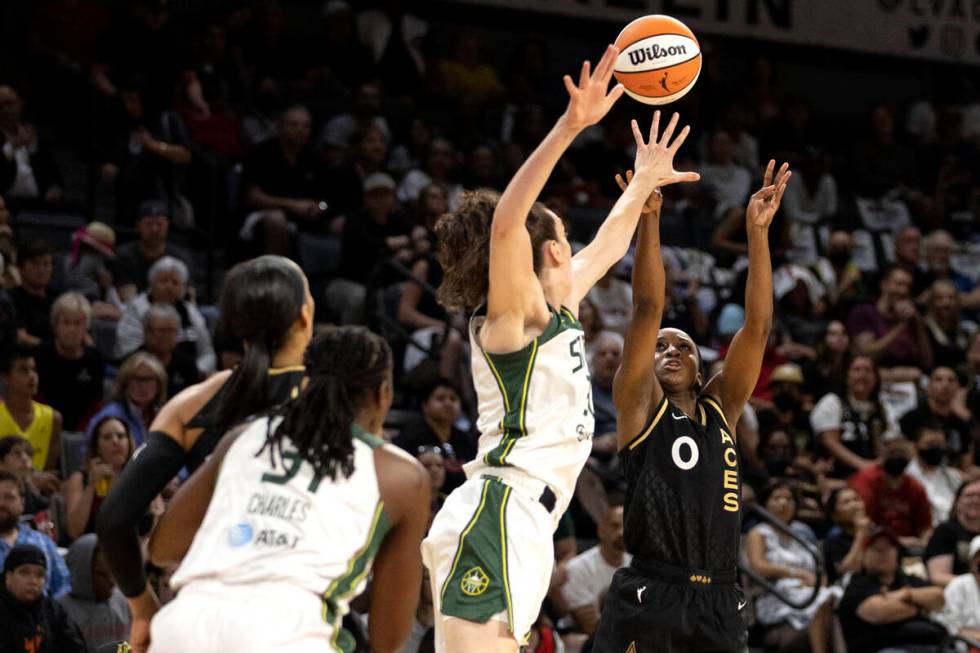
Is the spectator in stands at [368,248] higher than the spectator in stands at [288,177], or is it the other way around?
the spectator in stands at [288,177]

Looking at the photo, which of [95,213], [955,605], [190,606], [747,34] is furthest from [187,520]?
[747,34]

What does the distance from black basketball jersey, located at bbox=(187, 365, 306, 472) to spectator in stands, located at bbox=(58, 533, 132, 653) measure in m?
4.10

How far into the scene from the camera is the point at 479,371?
4.81 meters

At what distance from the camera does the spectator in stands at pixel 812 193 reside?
15.8 meters

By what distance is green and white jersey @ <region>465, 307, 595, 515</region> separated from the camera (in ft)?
15.4

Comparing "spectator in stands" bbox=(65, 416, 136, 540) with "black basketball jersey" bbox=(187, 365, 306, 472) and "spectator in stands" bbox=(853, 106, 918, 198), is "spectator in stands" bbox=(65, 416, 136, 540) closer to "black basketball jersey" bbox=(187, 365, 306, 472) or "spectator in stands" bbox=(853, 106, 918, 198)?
"black basketball jersey" bbox=(187, 365, 306, 472)

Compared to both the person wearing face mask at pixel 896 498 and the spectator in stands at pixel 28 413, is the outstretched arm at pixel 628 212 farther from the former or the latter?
the person wearing face mask at pixel 896 498

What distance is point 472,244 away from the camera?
480 centimetres

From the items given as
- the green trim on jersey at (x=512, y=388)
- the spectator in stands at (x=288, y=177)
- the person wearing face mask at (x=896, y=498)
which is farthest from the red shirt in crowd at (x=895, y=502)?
the green trim on jersey at (x=512, y=388)

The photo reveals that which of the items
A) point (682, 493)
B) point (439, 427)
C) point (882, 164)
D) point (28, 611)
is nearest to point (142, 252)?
point (439, 427)

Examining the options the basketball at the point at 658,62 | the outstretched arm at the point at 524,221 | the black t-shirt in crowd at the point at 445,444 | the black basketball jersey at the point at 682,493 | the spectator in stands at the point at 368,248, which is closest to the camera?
the outstretched arm at the point at 524,221

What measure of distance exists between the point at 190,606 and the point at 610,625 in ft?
7.29

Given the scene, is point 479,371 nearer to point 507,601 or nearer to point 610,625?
point 507,601

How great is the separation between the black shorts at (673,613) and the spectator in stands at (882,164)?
12132 millimetres
